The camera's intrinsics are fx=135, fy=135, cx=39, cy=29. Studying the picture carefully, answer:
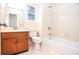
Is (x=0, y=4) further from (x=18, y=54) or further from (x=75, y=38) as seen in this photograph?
(x=75, y=38)

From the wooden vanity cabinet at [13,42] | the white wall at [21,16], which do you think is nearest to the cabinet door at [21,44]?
the wooden vanity cabinet at [13,42]

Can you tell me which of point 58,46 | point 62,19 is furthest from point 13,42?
point 62,19

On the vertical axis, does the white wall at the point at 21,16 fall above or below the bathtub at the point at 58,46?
above

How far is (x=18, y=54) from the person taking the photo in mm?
1797

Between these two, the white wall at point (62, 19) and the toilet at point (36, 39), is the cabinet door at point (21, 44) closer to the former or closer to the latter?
the toilet at point (36, 39)

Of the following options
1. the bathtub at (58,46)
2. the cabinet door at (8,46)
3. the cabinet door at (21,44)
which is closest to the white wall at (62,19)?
the bathtub at (58,46)

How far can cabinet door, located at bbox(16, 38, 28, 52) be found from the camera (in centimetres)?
181

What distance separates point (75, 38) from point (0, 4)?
108cm

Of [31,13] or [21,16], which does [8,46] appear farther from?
[31,13]

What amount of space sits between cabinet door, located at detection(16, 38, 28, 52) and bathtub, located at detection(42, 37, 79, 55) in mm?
243

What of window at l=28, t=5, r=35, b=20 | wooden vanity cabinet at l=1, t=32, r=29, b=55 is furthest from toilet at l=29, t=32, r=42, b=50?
window at l=28, t=5, r=35, b=20

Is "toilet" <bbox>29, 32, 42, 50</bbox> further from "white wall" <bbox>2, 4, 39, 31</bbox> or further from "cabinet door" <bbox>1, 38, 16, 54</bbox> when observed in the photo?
"cabinet door" <bbox>1, 38, 16, 54</bbox>

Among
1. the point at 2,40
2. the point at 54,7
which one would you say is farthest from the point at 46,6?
the point at 2,40

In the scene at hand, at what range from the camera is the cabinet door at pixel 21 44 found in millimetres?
1807
